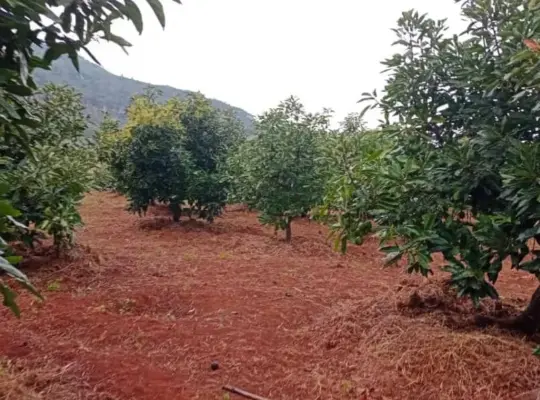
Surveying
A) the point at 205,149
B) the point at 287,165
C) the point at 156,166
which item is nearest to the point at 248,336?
the point at 287,165

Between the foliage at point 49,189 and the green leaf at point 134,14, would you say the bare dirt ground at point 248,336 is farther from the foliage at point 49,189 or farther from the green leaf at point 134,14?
the green leaf at point 134,14

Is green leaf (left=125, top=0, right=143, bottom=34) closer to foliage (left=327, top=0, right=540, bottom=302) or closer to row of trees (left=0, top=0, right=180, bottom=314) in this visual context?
row of trees (left=0, top=0, right=180, bottom=314)

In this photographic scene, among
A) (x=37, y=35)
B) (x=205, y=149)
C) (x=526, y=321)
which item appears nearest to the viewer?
(x=37, y=35)

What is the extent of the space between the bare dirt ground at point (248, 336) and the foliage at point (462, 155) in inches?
21.7

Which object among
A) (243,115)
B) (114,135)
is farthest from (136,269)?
(243,115)

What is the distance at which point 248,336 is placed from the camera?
13.2 ft

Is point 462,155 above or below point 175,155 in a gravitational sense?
above

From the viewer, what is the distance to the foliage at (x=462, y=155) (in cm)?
304

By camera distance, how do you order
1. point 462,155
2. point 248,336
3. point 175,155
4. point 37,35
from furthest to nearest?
1. point 175,155
2. point 248,336
3. point 462,155
4. point 37,35

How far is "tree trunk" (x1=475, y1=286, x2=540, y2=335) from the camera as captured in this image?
3.71m

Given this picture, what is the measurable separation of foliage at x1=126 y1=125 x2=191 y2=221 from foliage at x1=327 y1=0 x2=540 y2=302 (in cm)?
610

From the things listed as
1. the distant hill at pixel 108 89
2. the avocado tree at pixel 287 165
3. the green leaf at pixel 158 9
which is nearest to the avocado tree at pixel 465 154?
the green leaf at pixel 158 9

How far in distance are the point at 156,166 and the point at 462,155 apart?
734 centimetres

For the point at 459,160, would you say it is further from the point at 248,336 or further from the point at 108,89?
the point at 108,89
